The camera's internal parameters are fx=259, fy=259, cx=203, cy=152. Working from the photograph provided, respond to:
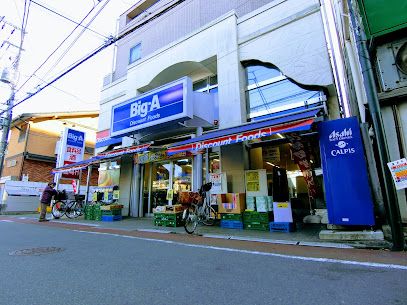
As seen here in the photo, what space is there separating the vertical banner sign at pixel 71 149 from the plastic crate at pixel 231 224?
416 inches

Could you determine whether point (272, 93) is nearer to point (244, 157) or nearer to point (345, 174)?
point (244, 157)

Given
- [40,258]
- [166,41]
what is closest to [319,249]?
[40,258]

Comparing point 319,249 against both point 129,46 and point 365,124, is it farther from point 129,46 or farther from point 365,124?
point 129,46

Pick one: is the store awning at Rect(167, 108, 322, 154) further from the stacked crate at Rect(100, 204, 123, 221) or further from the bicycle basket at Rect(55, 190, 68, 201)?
the bicycle basket at Rect(55, 190, 68, 201)

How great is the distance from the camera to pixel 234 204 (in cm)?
914

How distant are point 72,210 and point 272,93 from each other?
12352 mm

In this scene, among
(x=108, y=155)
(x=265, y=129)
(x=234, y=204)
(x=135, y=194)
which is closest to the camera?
(x=265, y=129)

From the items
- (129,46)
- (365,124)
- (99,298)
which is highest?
(129,46)

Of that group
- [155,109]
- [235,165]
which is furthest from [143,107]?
[235,165]

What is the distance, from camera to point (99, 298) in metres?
2.96

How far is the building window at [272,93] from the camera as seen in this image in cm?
989

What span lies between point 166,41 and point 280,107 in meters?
8.88

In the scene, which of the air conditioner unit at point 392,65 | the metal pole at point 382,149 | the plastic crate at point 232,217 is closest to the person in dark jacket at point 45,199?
the plastic crate at point 232,217

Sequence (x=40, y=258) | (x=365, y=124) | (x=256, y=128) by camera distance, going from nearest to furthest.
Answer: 1. (x=40, y=258)
2. (x=365, y=124)
3. (x=256, y=128)
